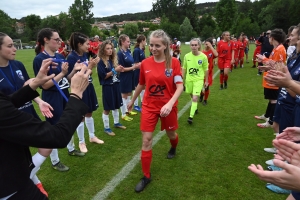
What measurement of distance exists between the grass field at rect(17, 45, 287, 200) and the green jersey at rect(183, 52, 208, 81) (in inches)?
47.9

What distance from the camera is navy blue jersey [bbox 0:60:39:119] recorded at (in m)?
2.80

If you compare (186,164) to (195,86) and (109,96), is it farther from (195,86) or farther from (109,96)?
(195,86)

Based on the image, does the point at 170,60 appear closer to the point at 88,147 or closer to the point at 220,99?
the point at 88,147

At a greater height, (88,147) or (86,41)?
(86,41)

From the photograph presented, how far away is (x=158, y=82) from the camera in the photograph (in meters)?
3.40

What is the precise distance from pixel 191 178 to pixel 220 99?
525 cm

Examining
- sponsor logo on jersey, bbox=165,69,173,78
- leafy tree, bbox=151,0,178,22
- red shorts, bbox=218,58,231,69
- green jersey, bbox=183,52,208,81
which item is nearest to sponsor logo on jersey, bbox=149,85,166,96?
sponsor logo on jersey, bbox=165,69,173,78

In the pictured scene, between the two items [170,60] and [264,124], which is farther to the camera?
[264,124]

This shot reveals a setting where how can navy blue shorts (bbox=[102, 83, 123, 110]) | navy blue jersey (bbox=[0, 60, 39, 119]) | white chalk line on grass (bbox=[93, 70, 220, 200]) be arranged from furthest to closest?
navy blue shorts (bbox=[102, 83, 123, 110]) < white chalk line on grass (bbox=[93, 70, 220, 200]) < navy blue jersey (bbox=[0, 60, 39, 119])

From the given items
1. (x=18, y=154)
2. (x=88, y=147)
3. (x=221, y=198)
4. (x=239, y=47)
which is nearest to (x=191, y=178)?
(x=221, y=198)

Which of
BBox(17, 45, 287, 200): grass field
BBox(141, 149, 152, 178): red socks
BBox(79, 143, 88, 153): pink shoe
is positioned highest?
BBox(141, 149, 152, 178): red socks

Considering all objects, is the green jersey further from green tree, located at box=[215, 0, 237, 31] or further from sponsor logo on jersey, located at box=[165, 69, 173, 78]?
green tree, located at box=[215, 0, 237, 31]

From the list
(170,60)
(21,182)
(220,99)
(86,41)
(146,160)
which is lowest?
(220,99)

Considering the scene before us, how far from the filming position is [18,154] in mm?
1571
